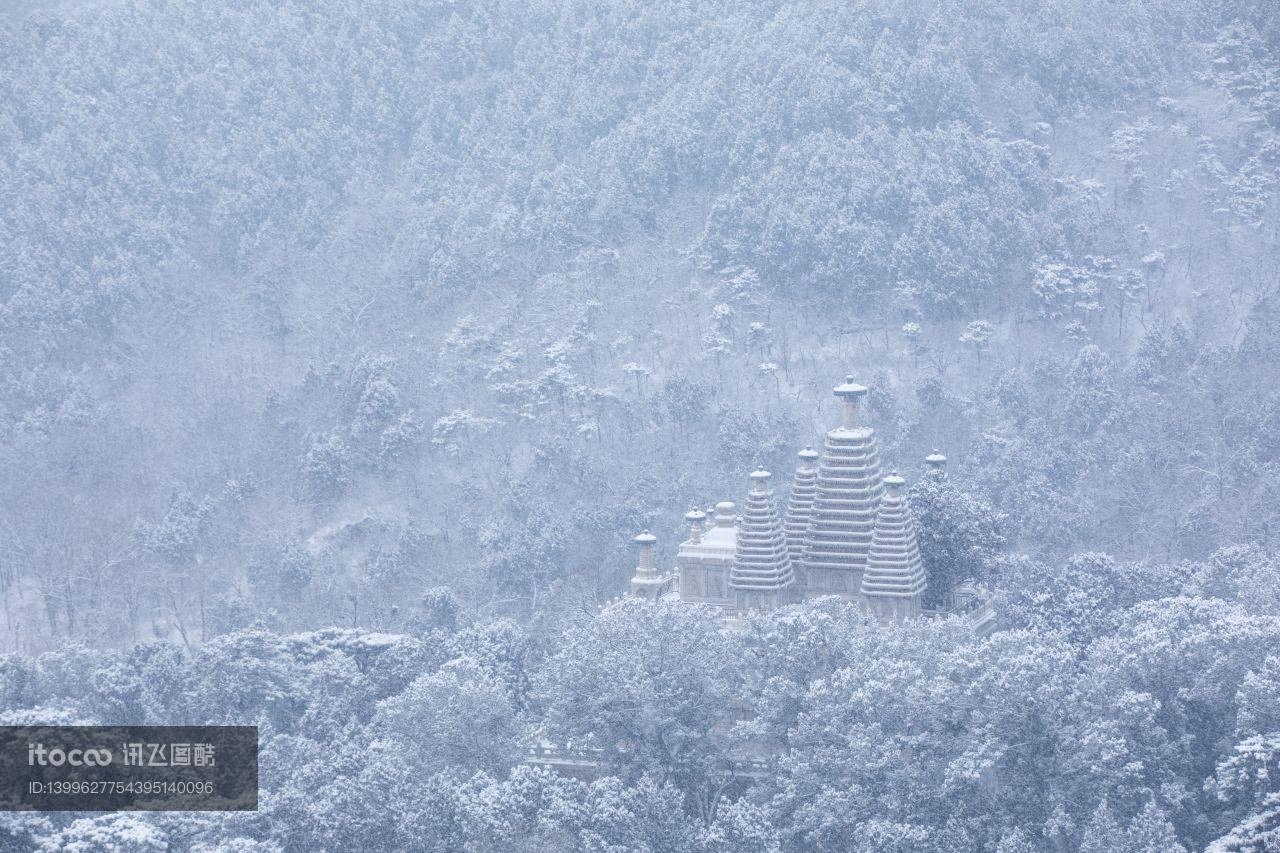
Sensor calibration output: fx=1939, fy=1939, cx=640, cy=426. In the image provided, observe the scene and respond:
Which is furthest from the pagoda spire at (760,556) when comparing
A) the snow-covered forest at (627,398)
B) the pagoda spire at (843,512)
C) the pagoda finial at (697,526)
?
the pagoda finial at (697,526)

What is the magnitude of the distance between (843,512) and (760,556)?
2.64 meters

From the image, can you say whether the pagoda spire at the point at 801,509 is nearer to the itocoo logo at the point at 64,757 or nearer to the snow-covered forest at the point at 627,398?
the snow-covered forest at the point at 627,398

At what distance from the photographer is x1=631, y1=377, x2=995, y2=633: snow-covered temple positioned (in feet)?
169

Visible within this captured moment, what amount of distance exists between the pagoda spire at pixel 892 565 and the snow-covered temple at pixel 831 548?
0.03 m

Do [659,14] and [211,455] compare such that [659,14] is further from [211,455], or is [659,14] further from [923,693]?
[923,693]

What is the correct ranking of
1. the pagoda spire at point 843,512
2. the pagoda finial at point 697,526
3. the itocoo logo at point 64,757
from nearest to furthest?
the itocoo logo at point 64,757 → the pagoda spire at point 843,512 → the pagoda finial at point 697,526

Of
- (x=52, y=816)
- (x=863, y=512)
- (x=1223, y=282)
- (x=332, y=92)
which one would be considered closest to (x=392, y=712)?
(x=52, y=816)

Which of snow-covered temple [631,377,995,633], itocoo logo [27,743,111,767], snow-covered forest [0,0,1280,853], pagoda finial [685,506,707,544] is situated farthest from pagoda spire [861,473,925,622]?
itocoo logo [27,743,111,767]

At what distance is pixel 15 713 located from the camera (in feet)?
164

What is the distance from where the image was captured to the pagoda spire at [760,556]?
52.1m

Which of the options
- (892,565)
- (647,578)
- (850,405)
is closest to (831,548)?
(892,565)

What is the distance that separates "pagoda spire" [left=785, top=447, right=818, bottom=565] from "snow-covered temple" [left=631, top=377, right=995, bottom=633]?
28 mm

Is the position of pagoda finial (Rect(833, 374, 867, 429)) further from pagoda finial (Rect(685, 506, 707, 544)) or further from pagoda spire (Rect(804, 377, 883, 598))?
pagoda finial (Rect(685, 506, 707, 544))

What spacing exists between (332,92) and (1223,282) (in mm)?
45169
